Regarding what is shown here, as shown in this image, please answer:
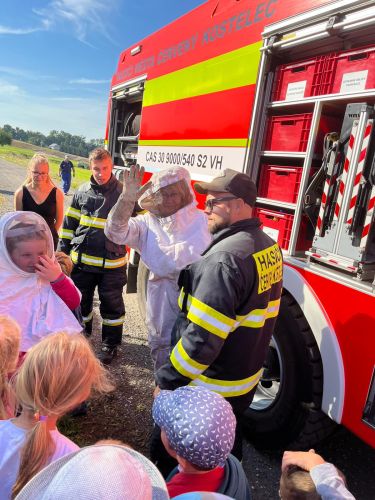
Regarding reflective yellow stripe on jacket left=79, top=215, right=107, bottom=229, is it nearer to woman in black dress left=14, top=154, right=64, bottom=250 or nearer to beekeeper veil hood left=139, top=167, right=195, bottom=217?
woman in black dress left=14, top=154, right=64, bottom=250

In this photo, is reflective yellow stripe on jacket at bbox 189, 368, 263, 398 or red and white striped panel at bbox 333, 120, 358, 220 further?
red and white striped panel at bbox 333, 120, 358, 220

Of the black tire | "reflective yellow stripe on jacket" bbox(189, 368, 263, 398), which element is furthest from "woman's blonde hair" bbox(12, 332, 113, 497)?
the black tire

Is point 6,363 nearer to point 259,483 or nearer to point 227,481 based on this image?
point 227,481

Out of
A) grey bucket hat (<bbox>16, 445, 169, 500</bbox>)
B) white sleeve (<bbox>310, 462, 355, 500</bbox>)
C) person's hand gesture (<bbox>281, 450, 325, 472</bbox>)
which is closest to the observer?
grey bucket hat (<bbox>16, 445, 169, 500</bbox>)

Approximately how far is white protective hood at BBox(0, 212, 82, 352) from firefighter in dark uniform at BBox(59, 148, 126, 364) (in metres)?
1.24

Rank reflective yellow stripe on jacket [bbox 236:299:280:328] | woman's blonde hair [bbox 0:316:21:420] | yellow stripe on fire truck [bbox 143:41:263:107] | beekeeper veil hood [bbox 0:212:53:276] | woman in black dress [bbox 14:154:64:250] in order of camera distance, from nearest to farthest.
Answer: woman's blonde hair [bbox 0:316:21:420]
reflective yellow stripe on jacket [bbox 236:299:280:328]
beekeeper veil hood [bbox 0:212:53:276]
yellow stripe on fire truck [bbox 143:41:263:107]
woman in black dress [bbox 14:154:64:250]

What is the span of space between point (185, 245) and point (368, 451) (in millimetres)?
1942

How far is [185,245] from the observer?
2.44 m

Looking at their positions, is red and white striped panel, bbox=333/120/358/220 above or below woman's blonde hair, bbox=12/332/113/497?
above

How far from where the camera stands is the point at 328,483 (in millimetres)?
1155

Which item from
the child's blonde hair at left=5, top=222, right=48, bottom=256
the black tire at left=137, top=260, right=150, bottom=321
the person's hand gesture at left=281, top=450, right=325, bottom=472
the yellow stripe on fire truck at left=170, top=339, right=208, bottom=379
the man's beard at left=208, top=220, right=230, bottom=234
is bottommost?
the black tire at left=137, top=260, right=150, bottom=321

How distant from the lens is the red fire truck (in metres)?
2.05

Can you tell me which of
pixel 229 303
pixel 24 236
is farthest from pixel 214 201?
pixel 24 236

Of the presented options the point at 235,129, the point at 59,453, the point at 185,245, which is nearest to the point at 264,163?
the point at 235,129
